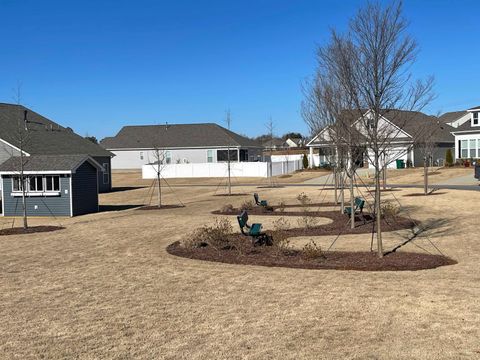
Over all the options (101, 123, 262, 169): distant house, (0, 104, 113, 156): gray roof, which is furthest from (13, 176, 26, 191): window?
(101, 123, 262, 169): distant house

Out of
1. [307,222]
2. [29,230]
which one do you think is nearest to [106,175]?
[29,230]

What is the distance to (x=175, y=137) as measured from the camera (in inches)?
2798

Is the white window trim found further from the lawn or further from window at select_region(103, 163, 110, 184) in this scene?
window at select_region(103, 163, 110, 184)

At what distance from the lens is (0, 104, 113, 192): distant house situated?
1410 inches

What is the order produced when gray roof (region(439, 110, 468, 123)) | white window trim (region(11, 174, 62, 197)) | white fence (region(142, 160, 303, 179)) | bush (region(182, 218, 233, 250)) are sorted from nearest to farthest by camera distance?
bush (region(182, 218, 233, 250)), white window trim (region(11, 174, 62, 197)), white fence (region(142, 160, 303, 179)), gray roof (region(439, 110, 468, 123))

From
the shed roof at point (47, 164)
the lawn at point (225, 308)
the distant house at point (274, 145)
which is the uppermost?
the distant house at point (274, 145)

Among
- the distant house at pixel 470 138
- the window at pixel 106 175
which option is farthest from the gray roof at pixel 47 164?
the distant house at pixel 470 138

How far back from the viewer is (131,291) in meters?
9.63

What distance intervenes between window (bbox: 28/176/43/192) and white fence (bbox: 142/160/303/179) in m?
30.6

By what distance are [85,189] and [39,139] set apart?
12.8 metres

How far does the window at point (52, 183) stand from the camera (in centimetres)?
2681

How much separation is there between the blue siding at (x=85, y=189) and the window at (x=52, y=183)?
798mm

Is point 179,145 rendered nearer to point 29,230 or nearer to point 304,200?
point 304,200

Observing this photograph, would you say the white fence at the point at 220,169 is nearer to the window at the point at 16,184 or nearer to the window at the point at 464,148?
the window at the point at 464,148
